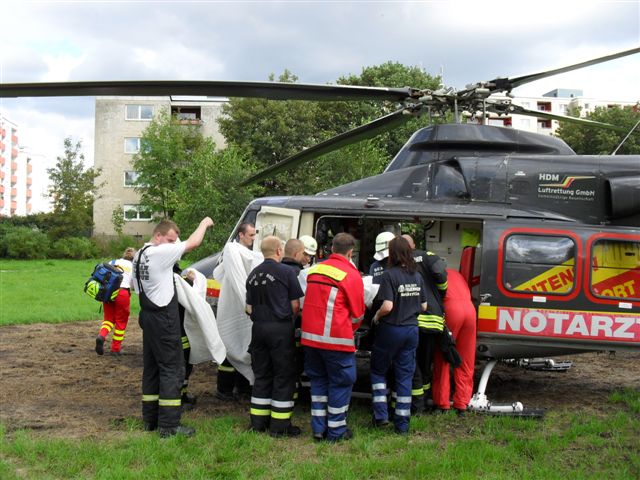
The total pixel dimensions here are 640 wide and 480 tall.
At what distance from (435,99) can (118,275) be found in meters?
5.30

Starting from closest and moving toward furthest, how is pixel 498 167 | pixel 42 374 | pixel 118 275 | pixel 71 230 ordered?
pixel 498 167, pixel 42 374, pixel 118 275, pixel 71 230

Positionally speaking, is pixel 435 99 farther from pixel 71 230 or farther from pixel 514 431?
pixel 71 230

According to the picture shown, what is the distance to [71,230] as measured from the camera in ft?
143

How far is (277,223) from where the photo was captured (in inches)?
284

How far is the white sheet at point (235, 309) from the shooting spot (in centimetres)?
639

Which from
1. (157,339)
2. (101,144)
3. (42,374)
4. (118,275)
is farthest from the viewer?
(101,144)

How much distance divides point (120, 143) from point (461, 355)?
4619 centimetres

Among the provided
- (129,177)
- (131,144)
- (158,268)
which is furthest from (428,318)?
(131,144)

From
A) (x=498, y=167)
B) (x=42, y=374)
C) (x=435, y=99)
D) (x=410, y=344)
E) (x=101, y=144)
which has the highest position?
(x=101, y=144)

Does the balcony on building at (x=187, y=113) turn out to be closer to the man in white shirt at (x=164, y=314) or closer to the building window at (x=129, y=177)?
the building window at (x=129, y=177)

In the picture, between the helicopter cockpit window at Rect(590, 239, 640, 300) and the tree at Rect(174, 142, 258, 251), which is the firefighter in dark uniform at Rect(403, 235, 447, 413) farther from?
the tree at Rect(174, 142, 258, 251)

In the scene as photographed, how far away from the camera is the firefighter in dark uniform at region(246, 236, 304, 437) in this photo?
5.59 m

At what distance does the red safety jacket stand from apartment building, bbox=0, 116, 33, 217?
105 m

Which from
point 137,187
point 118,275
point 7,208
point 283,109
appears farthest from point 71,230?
point 7,208
